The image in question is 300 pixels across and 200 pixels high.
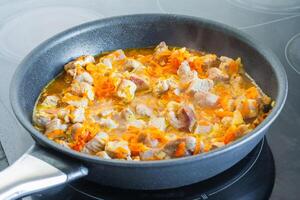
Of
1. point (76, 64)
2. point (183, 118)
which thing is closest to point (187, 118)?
point (183, 118)

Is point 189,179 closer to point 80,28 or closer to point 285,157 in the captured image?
point 285,157

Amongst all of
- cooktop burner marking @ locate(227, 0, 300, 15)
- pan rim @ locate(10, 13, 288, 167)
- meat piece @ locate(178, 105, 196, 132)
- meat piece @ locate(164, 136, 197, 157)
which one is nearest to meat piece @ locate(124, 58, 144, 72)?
pan rim @ locate(10, 13, 288, 167)

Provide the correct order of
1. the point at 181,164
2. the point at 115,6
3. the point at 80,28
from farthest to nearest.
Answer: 1. the point at 115,6
2. the point at 80,28
3. the point at 181,164

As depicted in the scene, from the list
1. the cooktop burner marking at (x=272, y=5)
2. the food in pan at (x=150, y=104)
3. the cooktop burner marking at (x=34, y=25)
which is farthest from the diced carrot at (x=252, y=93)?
the cooktop burner marking at (x=34, y=25)

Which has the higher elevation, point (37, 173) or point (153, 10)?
point (37, 173)

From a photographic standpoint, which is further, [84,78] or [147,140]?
[84,78]

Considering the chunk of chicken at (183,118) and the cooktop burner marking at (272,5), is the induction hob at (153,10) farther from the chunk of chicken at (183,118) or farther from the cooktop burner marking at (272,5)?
the chunk of chicken at (183,118)

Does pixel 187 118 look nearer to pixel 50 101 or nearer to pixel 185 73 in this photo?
pixel 185 73

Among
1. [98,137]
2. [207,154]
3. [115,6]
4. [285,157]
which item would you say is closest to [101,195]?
[98,137]
